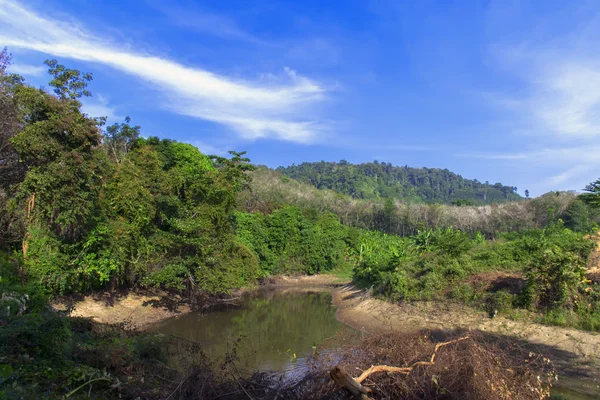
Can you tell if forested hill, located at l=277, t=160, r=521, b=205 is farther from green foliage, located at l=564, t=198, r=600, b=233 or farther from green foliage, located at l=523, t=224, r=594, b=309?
green foliage, located at l=523, t=224, r=594, b=309

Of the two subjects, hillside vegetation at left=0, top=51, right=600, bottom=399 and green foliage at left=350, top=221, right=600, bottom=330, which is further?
green foliage at left=350, top=221, right=600, bottom=330

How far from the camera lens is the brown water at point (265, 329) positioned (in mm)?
14867

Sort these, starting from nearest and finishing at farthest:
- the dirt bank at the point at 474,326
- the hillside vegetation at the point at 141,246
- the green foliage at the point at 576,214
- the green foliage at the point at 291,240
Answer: the dirt bank at the point at 474,326
the hillside vegetation at the point at 141,246
the green foliage at the point at 291,240
the green foliage at the point at 576,214

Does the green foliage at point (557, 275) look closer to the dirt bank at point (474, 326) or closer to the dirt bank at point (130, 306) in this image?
the dirt bank at point (474, 326)

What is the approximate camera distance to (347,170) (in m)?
158

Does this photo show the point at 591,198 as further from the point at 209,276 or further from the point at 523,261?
the point at 209,276

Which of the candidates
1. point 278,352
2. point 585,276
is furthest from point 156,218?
point 585,276

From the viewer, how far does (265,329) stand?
20797 millimetres

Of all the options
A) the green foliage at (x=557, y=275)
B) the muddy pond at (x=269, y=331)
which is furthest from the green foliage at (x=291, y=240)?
the green foliage at (x=557, y=275)

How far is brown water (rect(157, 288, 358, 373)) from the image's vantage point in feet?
48.8

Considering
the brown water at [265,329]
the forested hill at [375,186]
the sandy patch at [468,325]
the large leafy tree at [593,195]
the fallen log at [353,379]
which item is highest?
the forested hill at [375,186]

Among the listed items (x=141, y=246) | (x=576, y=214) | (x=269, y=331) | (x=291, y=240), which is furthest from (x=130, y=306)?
(x=576, y=214)

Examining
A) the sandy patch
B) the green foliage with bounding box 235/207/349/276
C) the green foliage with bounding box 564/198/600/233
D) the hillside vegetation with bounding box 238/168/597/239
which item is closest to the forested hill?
the hillside vegetation with bounding box 238/168/597/239

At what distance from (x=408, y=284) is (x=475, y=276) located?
378 cm
